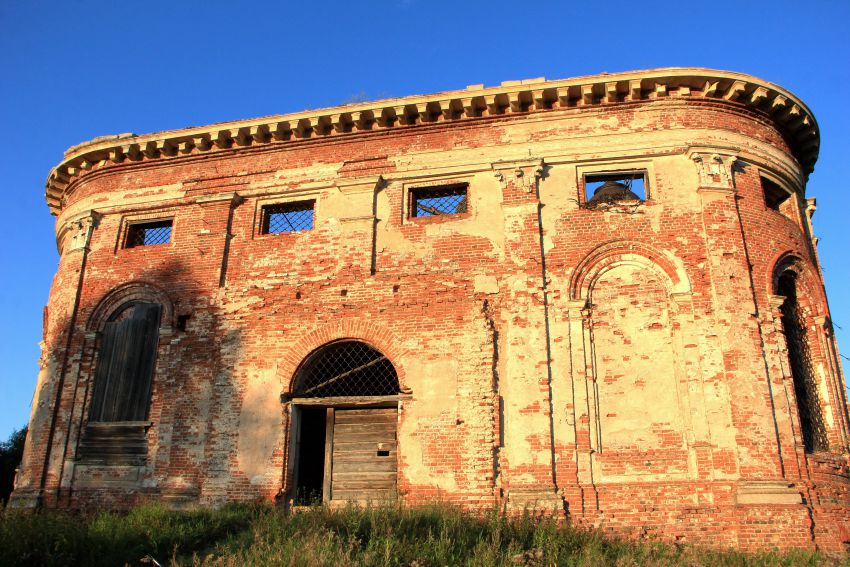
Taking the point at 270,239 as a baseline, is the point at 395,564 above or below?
below

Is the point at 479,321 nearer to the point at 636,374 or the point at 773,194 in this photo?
the point at 636,374

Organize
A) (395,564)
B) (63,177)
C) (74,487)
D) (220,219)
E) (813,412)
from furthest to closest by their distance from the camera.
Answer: (63,177) → (220,219) → (74,487) → (813,412) → (395,564)

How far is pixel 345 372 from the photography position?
42.9ft

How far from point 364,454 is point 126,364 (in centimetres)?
520

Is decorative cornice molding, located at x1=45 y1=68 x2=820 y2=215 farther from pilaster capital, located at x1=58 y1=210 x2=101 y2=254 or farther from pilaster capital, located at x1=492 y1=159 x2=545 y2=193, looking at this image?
pilaster capital, located at x1=58 y1=210 x2=101 y2=254

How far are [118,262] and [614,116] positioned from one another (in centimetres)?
1034

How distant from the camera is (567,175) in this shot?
43.6 feet

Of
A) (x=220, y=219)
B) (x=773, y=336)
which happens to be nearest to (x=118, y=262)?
(x=220, y=219)

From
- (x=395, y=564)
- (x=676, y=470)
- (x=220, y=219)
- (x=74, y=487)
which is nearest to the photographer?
(x=395, y=564)

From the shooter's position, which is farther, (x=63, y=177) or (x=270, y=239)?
(x=63, y=177)

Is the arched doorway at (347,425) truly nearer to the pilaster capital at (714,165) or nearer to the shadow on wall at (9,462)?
the pilaster capital at (714,165)

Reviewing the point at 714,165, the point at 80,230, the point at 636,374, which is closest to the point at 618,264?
the point at 636,374

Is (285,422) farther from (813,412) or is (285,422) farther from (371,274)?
(813,412)

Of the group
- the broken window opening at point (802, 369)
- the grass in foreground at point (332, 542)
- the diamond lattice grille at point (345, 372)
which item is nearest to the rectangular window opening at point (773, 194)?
the broken window opening at point (802, 369)
